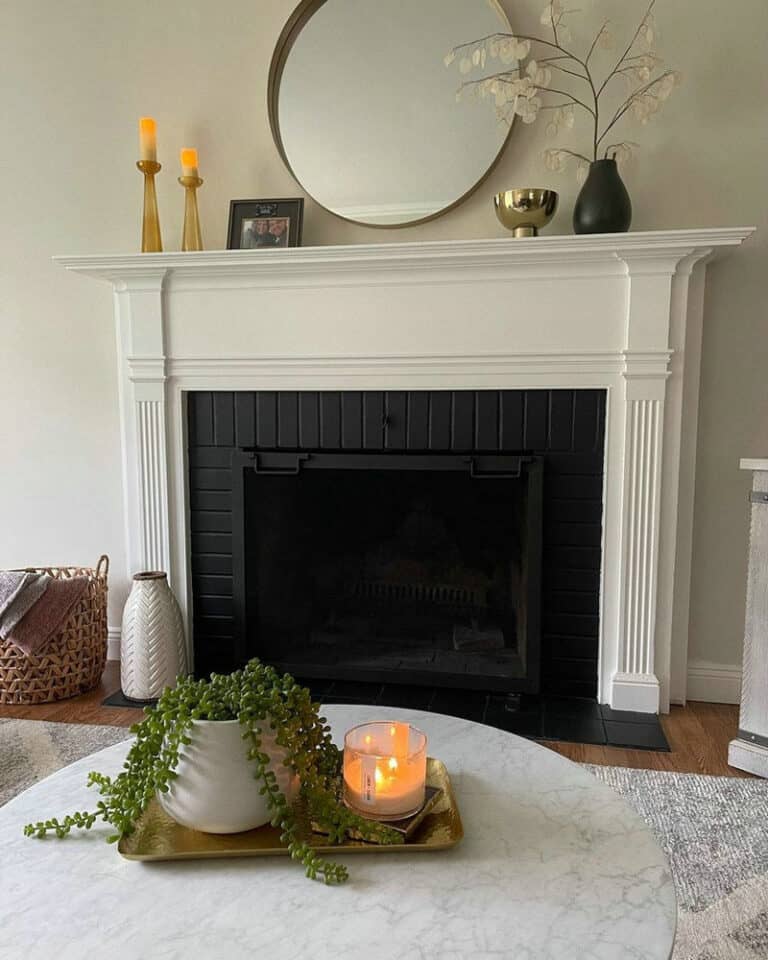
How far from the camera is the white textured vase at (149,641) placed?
2.39 metres

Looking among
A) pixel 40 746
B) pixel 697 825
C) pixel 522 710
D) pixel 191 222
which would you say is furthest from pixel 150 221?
pixel 697 825

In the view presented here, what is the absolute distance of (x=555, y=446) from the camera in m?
2.30

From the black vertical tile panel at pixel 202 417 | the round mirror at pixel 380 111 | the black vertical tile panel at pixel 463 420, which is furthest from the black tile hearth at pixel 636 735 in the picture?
the round mirror at pixel 380 111

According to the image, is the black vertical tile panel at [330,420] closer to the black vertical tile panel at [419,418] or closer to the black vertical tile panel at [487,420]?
the black vertical tile panel at [419,418]

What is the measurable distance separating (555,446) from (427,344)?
488 millimetres

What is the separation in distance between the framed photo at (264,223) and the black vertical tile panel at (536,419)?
0.86 meters

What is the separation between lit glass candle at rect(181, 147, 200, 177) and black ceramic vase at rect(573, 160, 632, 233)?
121 centimetres

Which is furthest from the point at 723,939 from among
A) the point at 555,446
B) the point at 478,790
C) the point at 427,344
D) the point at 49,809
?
the point at 427,344

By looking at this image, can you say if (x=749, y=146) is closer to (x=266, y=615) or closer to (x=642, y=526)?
(x=642, y=526)

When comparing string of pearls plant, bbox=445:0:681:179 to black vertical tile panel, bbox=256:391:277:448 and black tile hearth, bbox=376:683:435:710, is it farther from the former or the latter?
black tile hearth, bbox=376:683:435:710

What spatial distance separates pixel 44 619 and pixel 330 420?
107 cm

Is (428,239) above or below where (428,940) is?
above

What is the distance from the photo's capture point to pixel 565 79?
7.50 feet

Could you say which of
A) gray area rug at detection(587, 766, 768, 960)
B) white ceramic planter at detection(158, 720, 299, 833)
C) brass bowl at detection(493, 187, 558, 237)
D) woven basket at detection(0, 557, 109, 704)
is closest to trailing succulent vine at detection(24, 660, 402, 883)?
white ceramic planter at detection(158, 720, 299, 833)
